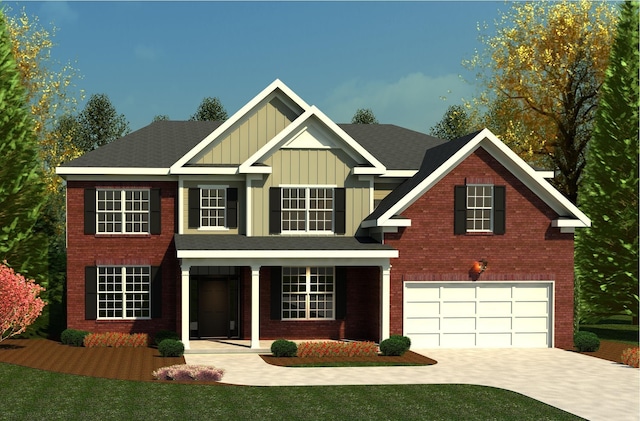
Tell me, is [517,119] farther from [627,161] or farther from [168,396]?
[168,396]

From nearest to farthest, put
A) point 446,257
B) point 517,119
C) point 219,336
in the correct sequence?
point 446,257 → point 219,336 → point 517,119

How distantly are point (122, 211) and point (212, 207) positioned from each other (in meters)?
3.34

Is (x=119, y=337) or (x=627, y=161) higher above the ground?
(x=627, y=161)

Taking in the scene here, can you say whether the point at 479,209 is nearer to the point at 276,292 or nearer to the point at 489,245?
the point at 489,245

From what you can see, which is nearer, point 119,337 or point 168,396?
point 168,396

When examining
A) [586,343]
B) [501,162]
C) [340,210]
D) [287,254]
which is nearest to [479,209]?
[501,162]

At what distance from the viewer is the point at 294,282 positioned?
102ft

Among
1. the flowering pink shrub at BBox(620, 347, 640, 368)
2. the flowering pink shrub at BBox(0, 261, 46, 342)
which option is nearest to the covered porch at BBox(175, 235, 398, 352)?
the flowering pink shrub at BBox(0, 261, 46, 342)

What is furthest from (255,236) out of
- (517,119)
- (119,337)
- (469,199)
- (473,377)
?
(517,119)

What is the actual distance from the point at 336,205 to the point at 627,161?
1187 centimetres

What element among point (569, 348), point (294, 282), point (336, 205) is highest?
point (336, 205)

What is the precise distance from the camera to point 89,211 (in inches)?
1214

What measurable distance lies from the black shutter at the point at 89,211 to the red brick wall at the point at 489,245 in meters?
10.9

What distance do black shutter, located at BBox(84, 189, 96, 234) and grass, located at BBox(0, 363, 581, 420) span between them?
384 inches
